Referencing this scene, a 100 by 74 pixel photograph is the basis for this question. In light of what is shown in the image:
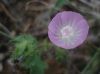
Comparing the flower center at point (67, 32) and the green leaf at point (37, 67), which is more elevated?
the flower center at point (67, 32)

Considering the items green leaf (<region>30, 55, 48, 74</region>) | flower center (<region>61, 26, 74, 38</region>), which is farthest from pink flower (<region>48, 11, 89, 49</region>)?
green leaf (<region>30, 55, 48, 74</region>)

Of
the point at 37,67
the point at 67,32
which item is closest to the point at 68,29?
the point at 67,32

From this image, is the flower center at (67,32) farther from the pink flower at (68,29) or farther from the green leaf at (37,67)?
the green leaf at (37,67)

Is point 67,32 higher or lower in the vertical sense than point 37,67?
higher

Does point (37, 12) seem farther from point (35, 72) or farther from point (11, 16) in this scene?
point (35, 72)

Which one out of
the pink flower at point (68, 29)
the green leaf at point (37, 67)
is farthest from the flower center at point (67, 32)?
the green leaf at point (37, 67)

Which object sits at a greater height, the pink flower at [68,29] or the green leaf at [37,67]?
the pink flower at [68,29]

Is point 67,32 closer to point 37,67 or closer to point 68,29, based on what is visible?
point 68,29

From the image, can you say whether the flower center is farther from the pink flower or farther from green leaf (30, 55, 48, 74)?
green leaf (30, 55, 48, 74)

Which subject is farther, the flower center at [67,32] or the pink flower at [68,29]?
the flower center at [67,32]
